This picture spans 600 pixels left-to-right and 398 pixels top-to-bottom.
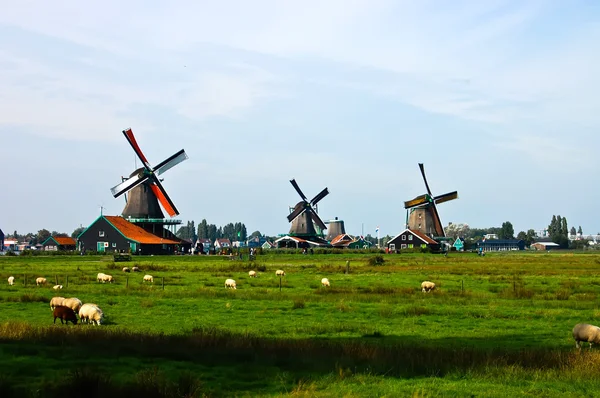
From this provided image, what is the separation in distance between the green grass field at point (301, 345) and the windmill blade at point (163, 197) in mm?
74714

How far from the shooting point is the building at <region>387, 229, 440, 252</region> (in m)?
129

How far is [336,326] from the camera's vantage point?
22.6 m

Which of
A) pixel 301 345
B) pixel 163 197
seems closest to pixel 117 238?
pixel 163 197

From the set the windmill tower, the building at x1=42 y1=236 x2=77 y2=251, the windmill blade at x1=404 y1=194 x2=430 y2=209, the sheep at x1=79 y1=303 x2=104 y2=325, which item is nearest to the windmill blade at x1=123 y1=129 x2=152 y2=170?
the windmill tower

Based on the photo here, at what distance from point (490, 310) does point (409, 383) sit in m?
14.4

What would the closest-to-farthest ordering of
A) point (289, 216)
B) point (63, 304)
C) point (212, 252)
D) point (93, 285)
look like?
point (63, 304), point (93, 285), point (212, 252), point (289, 216)

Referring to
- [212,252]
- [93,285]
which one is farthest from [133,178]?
[93,285]

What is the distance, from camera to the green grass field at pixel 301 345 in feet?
44.7

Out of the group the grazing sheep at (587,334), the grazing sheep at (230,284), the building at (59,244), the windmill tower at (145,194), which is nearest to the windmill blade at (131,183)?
the windmill tower at (145,194)

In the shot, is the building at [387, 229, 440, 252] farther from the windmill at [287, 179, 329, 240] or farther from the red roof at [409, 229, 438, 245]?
the windmill at [287, 179, 329, 240]

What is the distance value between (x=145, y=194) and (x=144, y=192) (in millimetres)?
365

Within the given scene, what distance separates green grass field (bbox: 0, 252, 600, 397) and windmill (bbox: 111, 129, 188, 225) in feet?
244

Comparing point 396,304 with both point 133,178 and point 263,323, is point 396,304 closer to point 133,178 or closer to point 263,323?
point 263,323

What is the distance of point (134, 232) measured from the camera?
104 m
